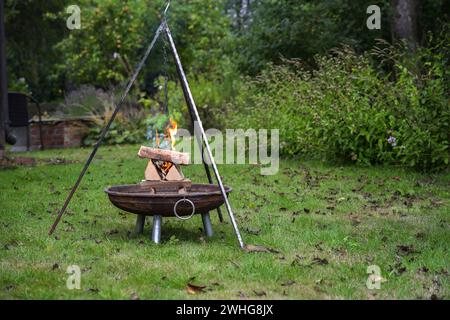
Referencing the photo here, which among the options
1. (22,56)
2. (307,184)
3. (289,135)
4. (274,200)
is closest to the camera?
(274,200)

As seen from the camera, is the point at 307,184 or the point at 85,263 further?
the point at 307,184

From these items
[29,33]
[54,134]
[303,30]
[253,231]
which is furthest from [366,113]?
[29,33]

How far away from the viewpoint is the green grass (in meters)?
4.07

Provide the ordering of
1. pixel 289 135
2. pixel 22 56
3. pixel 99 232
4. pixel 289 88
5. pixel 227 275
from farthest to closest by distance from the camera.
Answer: pixel 22 56, pixel 289 88, pixel 289 135, pixel 99 232, pixel 227 275

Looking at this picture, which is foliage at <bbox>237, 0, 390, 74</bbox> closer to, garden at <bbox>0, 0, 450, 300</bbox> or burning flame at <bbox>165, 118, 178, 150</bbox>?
garden at <bbox>0, 0, 450, 300</bbox>

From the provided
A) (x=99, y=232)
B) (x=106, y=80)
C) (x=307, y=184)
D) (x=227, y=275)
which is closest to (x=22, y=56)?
(x=106, y=80)

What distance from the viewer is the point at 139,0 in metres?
20.1

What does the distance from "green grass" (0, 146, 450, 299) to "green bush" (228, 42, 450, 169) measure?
1.61ft

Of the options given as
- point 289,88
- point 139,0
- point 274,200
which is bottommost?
point 274,200

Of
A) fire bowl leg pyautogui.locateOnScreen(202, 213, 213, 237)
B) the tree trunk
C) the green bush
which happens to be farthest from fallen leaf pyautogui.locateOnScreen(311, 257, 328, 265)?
the tree trunk

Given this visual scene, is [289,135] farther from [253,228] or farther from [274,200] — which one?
[253,228]

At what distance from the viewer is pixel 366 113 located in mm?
9227

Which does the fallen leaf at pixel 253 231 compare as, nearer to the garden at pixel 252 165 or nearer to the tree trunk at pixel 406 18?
the garden at pixel 252 165
